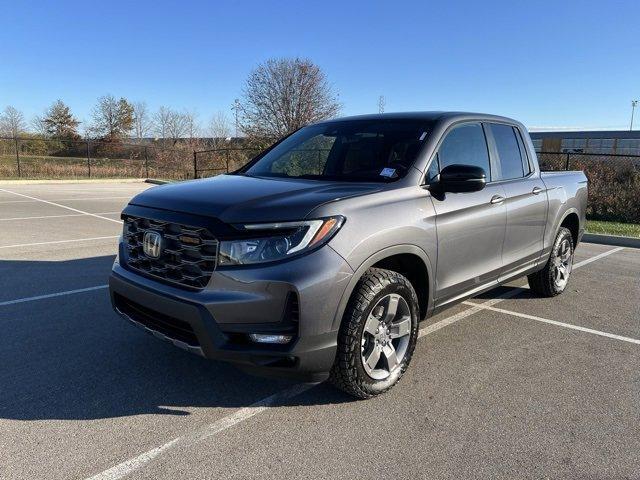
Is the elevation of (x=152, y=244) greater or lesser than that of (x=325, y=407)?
greater

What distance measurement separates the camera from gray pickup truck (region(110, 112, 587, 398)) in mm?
2770

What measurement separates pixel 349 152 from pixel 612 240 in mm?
7702

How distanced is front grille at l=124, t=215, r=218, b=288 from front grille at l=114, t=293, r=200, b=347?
0.22 meters

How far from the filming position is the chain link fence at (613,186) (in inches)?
489

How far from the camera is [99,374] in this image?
3547mm

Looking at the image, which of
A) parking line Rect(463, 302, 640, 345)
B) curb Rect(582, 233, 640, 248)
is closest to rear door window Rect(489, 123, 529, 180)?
parking line Rect(463, 302, 640, 345)

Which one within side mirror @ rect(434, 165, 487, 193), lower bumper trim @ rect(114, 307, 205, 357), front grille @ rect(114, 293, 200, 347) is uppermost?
side mirror @ rect(434, 165, 487, 193)

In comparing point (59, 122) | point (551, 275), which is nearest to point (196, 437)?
point (551, 275)

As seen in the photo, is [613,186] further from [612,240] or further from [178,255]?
[178,255]

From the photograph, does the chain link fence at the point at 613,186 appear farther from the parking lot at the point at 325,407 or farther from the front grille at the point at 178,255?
the front grille at the point at 178,255

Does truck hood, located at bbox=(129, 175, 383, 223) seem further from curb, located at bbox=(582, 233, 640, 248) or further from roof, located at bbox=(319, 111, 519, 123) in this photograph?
curb, located at bbox=(582, 233, 640, 248)

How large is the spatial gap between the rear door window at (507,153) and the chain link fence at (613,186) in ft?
30.1

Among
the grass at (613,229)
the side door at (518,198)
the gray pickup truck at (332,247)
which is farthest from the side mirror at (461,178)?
the grass at (613,229)

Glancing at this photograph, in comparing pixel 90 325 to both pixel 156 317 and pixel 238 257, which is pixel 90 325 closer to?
pixel 156 317
